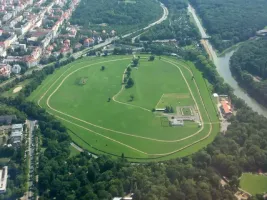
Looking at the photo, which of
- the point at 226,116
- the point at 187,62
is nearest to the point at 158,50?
the point at 187,62

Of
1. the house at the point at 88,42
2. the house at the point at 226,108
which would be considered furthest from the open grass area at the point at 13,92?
the house at the point at 226,108

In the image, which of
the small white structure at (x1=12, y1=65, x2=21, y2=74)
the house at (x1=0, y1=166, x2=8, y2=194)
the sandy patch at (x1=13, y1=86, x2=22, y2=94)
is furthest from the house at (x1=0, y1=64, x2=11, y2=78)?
the house at (x1=0, y1=166, x2=8, y2=194)

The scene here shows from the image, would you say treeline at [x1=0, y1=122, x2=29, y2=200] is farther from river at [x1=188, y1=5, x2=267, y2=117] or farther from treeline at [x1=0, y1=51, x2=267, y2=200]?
river at [x1=188, y1=5, x2=267, y2=117]

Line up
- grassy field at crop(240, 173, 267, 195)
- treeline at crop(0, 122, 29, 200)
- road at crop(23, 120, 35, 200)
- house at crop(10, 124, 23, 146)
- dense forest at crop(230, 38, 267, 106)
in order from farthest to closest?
dense forest at crop(230, 38, 267, 106)
house at crop(10, 124, 23, 146)
grassy field at crop(240, 173, 267, 195)
road at crop(23, 120, 35, 200)
treeline at crop(0, 122, 29, 200)

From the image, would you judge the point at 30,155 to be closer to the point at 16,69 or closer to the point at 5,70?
the point at 5,70

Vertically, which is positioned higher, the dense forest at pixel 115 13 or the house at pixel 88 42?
the dense forest at pixel 115 13

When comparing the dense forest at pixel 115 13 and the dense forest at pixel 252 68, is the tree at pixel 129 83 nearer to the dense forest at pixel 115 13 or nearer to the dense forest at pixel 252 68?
the dense forest at pixel 252 68
